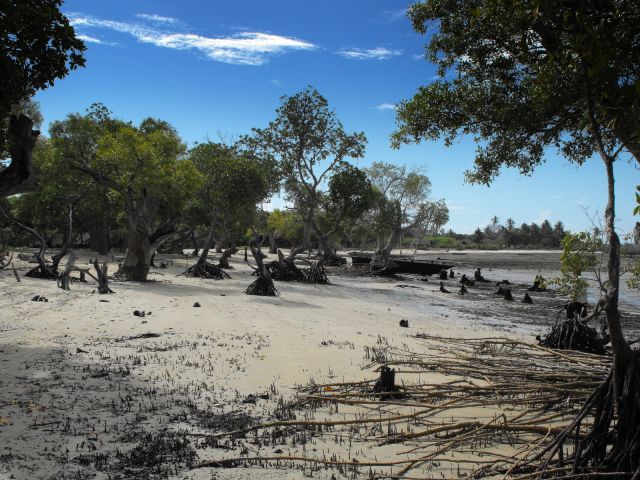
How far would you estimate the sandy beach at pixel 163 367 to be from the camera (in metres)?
4.35

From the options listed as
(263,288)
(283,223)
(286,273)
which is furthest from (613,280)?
(283,223)

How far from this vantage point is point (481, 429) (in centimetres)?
448

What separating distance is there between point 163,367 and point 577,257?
6.17m

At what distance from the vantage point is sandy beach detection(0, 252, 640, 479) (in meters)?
4.35

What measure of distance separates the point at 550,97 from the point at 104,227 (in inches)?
1625

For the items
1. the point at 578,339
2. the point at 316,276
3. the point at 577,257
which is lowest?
the point at 316,276

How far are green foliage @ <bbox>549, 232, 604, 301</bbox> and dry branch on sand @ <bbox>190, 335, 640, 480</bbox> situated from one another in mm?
1501

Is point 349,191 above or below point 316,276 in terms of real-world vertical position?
above

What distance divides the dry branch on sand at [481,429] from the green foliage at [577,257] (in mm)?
1501

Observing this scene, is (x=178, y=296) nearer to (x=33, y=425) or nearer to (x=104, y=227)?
(x=33, y=425)

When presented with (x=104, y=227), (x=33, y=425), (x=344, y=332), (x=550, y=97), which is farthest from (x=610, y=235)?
(x=104, y=227)

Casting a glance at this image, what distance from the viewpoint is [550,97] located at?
20.3ft

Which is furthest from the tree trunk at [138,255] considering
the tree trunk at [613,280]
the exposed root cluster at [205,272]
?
the tree trunk at [613,280]

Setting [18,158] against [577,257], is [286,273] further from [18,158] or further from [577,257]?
[577,257]
